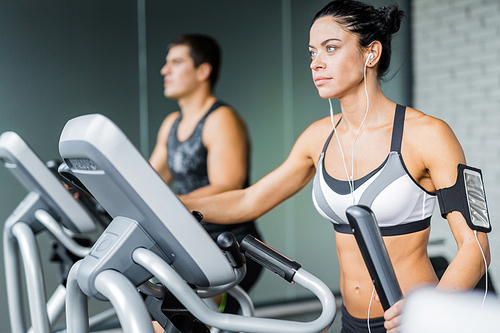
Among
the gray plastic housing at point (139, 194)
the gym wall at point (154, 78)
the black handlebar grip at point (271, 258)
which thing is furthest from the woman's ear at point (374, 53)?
the gym wall at point (154, 78)

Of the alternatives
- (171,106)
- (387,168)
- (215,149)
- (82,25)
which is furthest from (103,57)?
(387,168)

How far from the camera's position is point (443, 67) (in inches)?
151

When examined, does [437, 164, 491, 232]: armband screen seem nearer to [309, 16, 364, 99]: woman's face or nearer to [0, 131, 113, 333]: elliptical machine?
[309, 16, 364, 99]: woman's face

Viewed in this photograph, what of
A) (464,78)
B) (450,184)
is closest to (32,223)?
(450,184)

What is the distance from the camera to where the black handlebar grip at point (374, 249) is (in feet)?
2.61

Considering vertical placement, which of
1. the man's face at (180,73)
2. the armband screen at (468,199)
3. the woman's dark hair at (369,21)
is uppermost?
the woman's dark hair at (369,21)

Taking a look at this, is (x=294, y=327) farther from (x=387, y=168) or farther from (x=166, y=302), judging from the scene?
(x=387, y=168)

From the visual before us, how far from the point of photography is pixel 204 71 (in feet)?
8.25

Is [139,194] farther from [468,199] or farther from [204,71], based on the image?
[204,71]

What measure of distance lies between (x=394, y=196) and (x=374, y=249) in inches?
20.6

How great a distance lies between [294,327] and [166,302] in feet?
1.02

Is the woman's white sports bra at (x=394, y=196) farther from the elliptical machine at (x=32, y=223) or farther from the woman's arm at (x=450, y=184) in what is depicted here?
the elliptical machine at (x=32, y=223)

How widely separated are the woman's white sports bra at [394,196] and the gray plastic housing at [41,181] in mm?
933

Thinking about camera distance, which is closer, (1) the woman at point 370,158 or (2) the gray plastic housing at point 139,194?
(2) the gray plastic housing at point 139,194
